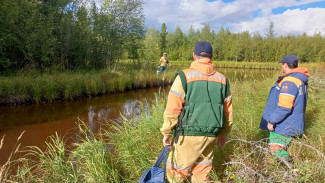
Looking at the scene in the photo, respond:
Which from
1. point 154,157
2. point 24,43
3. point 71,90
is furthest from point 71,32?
point 154,157

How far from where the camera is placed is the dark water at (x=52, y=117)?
561 centimetres

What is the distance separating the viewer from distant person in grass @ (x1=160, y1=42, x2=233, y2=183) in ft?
6.44

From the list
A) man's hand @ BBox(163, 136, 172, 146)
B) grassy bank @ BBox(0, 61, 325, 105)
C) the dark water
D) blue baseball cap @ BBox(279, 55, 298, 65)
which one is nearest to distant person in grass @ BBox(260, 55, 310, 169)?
blue baseball cap @ BBox(279, 55, 298, 65)

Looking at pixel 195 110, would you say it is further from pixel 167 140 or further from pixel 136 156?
pixel 136 156

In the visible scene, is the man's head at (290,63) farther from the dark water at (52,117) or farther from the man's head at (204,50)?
the dark water at (52,117)

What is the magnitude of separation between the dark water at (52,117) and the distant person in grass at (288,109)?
2766 mm

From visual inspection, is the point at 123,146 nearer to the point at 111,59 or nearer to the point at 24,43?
the point at 24,43

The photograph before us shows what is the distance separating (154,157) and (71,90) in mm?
8137

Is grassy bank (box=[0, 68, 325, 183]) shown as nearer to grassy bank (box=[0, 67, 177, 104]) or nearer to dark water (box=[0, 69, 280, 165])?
dark water (box=[0, 69, 280, 165])

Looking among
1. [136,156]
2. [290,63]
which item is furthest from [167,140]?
[290,63]

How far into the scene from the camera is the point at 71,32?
14492 mm

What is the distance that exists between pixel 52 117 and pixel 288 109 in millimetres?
7555

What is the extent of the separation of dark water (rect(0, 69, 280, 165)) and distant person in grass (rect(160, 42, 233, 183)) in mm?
2630

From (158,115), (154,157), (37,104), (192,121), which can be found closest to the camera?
(192,121)
